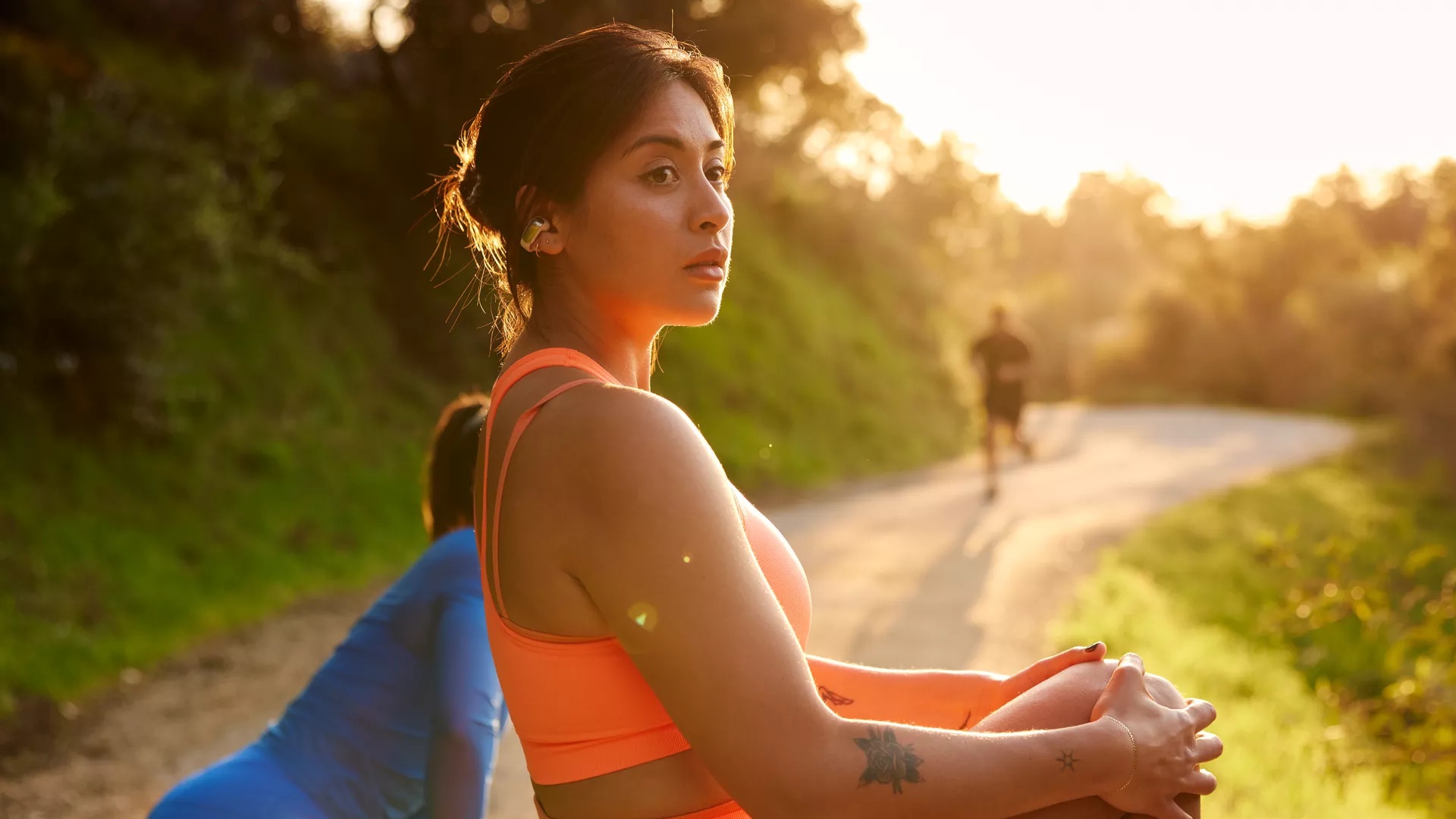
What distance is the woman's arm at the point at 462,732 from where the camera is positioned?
2.23 metres

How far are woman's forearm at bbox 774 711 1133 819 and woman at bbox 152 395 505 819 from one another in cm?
115

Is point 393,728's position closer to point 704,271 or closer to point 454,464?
point 454,464

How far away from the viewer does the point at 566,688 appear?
4.57 ft

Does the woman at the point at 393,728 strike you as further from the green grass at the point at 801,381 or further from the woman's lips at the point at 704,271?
Answer: the green grass at the point at 801,381

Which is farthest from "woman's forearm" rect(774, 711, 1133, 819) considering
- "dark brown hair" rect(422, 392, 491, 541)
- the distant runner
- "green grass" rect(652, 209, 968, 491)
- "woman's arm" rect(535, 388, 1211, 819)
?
the distant runner

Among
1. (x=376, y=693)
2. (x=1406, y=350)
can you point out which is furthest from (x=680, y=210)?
(x=1406, y=350)

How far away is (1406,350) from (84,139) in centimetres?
3607

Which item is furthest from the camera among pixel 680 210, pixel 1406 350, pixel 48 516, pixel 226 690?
pixel 1406 350

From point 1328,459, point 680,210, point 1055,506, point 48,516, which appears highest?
point 1328,459

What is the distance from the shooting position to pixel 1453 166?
8.70 m

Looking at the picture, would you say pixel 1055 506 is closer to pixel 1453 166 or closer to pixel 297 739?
pixel 1453 166

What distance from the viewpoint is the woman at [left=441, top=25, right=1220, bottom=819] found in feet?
4.13

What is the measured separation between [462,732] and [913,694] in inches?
35.9

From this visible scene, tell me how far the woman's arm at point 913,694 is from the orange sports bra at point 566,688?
560 millimetres
